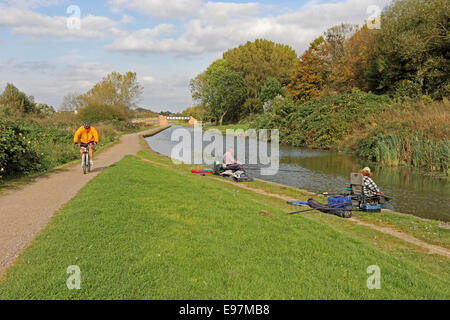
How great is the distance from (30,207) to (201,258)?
5529 millimetres

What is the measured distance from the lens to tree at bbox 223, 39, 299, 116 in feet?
266

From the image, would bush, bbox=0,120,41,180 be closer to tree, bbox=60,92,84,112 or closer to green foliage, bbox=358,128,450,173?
green foliage, bbox=358,128,450,173

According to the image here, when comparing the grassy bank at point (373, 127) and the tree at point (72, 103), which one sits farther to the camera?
the tree at point (72, 103)

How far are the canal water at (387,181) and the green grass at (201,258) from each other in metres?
5.95

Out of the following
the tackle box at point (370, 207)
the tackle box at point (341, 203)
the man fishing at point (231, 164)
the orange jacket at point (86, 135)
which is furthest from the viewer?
the man fishing at point (231, 164)

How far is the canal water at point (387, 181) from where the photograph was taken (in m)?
13.1

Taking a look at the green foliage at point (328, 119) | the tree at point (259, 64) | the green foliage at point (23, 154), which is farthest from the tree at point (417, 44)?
the tree at point (259, 64)

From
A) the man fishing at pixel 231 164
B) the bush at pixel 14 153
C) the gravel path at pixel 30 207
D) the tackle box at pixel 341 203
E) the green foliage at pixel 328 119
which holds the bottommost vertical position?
the tackle box at pixel 341 203

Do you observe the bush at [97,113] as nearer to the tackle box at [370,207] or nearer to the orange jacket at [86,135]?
the orange jacket at [86,135]

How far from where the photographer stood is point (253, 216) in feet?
27.1

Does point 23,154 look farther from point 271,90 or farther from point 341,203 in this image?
point 271,90

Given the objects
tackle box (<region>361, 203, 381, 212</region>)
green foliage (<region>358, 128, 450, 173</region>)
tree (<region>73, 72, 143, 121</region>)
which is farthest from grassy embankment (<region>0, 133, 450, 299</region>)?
tree (<region>73, 72, 143, 121</region>)

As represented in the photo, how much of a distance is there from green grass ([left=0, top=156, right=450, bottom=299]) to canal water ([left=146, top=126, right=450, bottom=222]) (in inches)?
234
